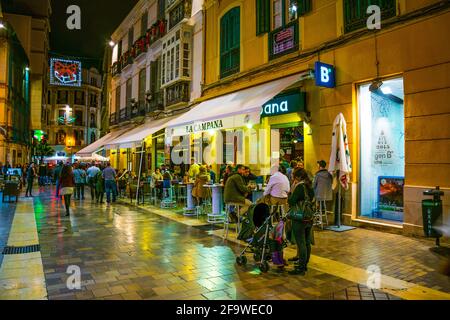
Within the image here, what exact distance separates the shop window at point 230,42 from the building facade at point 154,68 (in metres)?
1.86

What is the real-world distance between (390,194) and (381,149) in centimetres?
113

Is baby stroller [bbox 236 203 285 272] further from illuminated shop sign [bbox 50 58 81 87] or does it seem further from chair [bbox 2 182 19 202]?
illuminated shop sign [bbox 50 58 81 87]


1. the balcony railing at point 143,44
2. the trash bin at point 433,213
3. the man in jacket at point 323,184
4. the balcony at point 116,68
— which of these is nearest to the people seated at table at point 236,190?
the man in jacket at point 323,184

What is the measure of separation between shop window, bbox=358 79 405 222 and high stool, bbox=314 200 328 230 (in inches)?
36.9

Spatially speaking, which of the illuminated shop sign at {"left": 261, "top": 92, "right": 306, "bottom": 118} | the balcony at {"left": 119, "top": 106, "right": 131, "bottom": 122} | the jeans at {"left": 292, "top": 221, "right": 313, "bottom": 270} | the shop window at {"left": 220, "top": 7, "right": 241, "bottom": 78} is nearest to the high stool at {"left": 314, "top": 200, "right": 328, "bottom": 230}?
the illuminated shop sign at {"left": 261, "top": 92, "right": 306, "bottom": 118}

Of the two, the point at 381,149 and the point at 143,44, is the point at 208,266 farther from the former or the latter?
the point at 143,44

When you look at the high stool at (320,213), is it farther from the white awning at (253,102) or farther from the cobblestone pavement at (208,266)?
the white awning at (253,102)

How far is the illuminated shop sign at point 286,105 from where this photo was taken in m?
10.1

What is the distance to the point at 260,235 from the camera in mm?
5465

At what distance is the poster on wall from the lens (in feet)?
27.7

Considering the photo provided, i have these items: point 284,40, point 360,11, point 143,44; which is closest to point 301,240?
point 360,11

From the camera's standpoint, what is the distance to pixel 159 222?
9.70 meters
